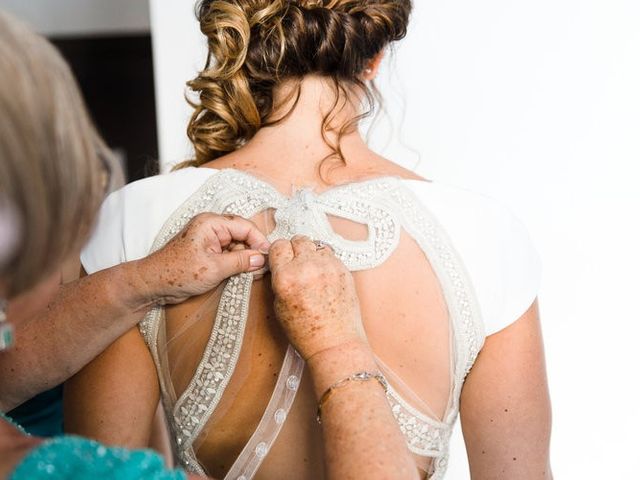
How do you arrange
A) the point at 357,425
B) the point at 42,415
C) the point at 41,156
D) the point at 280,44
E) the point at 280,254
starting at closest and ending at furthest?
the point at 41,156 → the point at 357,425 → the point at 280,254 → the point at 280,44 → the point at 42,415

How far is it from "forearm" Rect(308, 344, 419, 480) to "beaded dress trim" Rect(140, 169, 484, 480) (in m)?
0.15

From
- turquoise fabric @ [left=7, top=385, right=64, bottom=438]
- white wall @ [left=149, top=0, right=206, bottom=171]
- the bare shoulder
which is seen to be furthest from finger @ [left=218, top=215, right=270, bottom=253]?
white wall @ [left=149, top=0, right=206, bottom=171]

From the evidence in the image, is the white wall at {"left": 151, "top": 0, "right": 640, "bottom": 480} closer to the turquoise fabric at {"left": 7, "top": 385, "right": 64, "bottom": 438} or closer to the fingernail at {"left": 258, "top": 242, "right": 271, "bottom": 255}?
the turquoise fabric at {"left": 7, "top": 385, "right": 64, "bottom": 438}

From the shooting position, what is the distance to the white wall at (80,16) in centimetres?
318

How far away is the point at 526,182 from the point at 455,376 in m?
0.90

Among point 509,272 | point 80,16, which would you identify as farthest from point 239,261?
point 80,16

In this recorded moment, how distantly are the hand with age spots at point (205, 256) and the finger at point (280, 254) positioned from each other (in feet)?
0.18

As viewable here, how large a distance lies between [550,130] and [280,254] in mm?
1094

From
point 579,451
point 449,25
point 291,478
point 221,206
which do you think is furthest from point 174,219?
point 579,451

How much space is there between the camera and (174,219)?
115 cm

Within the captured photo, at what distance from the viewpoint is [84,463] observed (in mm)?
743

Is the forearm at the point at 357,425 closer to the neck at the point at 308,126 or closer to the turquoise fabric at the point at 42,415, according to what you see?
the neck at the point at 308,126

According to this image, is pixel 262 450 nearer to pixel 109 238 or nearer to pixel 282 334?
pixel 282 334

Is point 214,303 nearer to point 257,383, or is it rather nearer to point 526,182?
point 257,383
